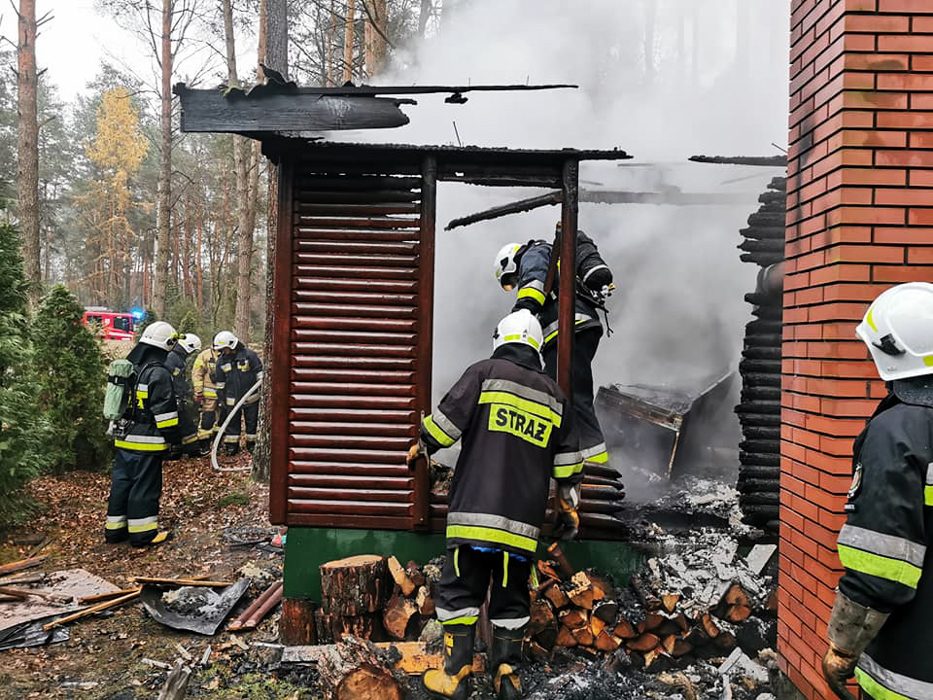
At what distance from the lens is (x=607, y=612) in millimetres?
4281

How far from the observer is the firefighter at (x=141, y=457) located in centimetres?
666

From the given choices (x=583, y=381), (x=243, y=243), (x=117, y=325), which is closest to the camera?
(x=583, y=381)

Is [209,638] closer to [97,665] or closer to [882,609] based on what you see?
[97,665]

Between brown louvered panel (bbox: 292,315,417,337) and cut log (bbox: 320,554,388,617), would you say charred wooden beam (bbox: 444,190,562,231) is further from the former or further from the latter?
cut log (bbox: 320,554,388,617)

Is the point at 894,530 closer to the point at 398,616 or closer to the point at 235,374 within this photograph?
the point at 398,616

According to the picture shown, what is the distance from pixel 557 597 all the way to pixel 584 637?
28 centimetres

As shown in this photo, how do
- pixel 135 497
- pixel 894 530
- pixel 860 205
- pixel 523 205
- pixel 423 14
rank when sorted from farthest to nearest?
pixel 423 14 < pixel 135 497 < pixel 523 205 < pixel 860 205 < pixel 894 530

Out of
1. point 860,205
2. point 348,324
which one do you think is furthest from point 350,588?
point 860,205

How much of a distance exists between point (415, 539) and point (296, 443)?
1.07 m

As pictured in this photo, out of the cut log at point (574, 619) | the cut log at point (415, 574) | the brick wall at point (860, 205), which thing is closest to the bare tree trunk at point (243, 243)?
the cut log at point (415, 574)

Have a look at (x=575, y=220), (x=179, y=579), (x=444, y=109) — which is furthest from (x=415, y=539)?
(x=444, y=109)

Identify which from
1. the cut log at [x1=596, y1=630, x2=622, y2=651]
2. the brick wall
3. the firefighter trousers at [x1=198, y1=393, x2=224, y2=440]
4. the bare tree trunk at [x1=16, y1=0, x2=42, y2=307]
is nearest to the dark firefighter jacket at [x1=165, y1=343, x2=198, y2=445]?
the firefighter trousers at [x1=198, y1=393, x2=224, y2=440]

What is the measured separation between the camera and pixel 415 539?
4.73m

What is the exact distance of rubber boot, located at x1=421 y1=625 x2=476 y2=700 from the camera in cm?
375
